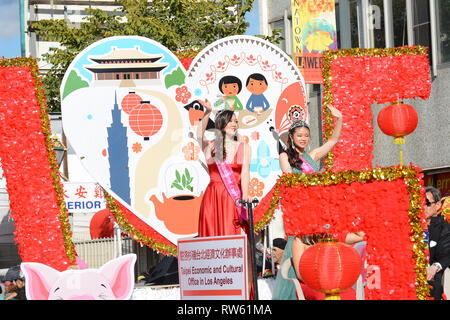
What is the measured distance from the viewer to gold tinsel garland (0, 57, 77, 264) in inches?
341

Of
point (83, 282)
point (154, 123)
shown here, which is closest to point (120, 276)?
point (83, 282)

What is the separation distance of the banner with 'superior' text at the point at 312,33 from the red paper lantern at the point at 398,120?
5.42 meters

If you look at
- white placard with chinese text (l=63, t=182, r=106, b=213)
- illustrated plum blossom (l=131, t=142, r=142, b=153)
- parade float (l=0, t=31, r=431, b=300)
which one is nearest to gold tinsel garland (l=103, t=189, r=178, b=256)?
parade float (l=0, t=31, r=431, b=300)

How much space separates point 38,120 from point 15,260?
1740cm

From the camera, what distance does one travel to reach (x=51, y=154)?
28.7 ft

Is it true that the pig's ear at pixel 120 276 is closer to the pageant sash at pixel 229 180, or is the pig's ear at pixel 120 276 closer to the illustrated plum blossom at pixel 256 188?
the pageant sash at pixel 229 180

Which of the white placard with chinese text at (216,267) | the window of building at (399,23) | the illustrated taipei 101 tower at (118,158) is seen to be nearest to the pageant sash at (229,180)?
the white placard with chinese text at (216,267)

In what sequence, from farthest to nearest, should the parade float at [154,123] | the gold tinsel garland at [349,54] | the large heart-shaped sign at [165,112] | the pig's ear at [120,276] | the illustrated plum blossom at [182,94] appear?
Result: the gold tinsel garland at [349,54] → the illustrated plum blossom at [182,94] → the large heart-shaped sign at [165,112] → the parade float at [154,123] → the pig's ear at [120,276]

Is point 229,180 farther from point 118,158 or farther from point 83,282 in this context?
point 118,158

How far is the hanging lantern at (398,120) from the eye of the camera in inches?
399

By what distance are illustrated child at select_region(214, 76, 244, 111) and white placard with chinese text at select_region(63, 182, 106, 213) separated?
10759 mm

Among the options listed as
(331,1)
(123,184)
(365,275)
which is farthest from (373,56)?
(331,1)

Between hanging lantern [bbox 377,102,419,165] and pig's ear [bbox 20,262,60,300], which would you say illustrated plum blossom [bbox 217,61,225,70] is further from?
pig's ear [bbox 20,262,60,300]

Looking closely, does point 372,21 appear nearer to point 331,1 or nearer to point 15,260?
point 331,1
